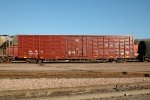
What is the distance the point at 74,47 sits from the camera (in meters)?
34.6

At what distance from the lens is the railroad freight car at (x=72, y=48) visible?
3350 cm

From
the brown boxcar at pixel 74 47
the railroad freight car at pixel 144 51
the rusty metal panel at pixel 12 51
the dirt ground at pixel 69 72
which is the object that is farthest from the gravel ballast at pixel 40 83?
the railroad freight car at pixel 144 51

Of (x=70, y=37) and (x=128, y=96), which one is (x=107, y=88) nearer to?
(x=128, y=96)

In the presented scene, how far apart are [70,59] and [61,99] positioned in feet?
87.4

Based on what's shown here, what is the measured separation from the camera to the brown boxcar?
110ft

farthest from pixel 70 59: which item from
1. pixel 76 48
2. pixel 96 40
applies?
pixel 96 40

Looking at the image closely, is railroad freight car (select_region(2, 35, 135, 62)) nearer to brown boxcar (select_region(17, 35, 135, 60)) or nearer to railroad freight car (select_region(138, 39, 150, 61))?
brown boxcar (select_region(17, 35, 135, 60))

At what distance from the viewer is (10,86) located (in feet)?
39.1

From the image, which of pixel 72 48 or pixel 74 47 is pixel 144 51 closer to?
pixel 74 47

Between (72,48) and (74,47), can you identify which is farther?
(74,47)

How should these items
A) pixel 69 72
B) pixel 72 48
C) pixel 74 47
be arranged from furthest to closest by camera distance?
pixel 74 47, pixel 72 48, pixel 69 72

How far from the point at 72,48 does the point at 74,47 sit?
277mm

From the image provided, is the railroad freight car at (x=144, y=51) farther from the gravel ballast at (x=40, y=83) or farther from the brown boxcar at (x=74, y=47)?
the gravel ballast at (x=40, y=83)

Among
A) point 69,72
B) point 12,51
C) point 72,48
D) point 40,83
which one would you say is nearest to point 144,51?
point 72,48
